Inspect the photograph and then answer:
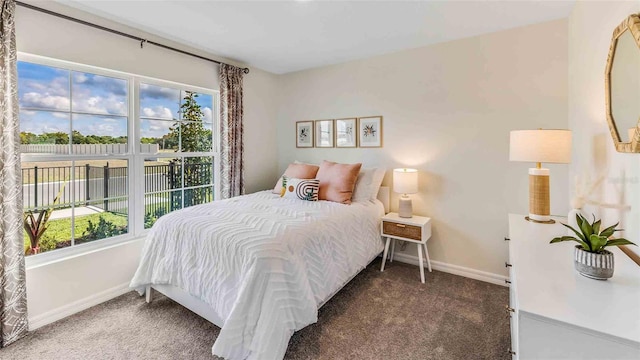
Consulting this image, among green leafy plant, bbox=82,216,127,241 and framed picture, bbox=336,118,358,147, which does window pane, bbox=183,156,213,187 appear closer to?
green leafy plant, bbox=82,216,127,241

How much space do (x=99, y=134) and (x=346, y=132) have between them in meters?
2.57

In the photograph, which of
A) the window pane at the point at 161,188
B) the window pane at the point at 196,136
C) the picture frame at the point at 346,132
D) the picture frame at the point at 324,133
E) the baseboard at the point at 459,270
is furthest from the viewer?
the picture frame at the point at 324,133

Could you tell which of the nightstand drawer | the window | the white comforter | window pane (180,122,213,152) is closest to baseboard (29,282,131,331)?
the white comforter

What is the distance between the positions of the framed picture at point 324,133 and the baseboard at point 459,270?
1676mm

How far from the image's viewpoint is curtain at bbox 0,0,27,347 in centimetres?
182

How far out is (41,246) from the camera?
7.23 ft

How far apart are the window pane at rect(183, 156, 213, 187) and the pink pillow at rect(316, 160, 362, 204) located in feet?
4.56

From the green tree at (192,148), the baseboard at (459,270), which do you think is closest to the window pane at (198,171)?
the green tree at (192,148)

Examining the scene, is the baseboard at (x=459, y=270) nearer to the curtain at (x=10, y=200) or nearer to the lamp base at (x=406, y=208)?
the lamp base at (x=406, y=208)

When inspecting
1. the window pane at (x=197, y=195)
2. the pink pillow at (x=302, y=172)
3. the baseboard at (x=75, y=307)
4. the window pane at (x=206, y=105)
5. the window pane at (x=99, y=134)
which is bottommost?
the baseboard at (x=75, y=307)

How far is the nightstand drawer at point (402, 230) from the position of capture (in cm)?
272

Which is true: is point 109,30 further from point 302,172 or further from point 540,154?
point 540,154

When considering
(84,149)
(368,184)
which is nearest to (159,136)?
(84,149)

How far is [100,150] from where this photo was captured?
2.46 meters
